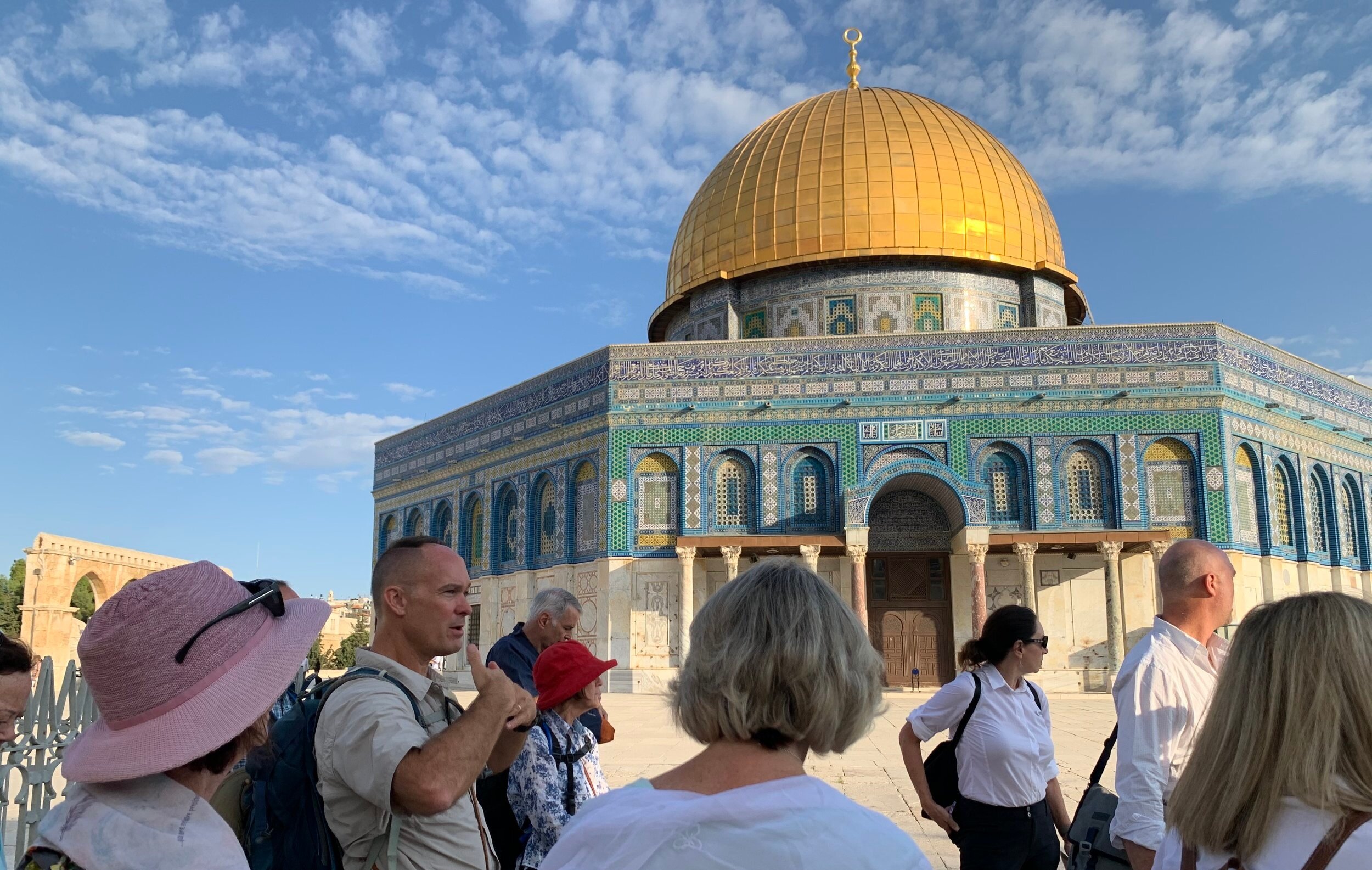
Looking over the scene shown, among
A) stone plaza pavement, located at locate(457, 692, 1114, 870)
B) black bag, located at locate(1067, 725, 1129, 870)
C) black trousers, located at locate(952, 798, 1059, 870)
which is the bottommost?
stone plaza pavement, located at locate(457, 692, 1114, 870)

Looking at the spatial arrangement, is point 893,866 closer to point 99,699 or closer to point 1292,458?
point 99,699

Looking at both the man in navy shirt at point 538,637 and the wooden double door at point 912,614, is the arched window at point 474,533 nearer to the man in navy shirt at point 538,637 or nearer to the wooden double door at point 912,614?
the wooden double door at point 912,614

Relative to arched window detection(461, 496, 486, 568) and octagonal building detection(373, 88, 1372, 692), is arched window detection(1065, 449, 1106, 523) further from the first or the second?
arched window detection(461, 496, 486, 568)

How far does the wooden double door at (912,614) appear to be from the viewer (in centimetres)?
2128

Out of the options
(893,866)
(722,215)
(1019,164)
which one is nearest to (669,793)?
(893,866)

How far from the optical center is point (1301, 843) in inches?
70.2

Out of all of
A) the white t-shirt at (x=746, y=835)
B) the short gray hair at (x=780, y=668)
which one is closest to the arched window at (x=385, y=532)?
the short gray hair at (x=780, y=668)

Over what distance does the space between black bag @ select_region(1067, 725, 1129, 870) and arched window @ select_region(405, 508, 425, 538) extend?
2583 cm

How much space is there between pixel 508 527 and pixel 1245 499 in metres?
15.2

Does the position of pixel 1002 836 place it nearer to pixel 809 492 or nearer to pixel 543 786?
pixel 543 786

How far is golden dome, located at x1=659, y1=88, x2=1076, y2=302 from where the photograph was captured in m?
24.8

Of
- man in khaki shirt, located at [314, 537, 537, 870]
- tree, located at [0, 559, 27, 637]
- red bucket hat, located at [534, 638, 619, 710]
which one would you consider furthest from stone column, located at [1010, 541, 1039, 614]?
tree, located at [0, 559, 27, 637]

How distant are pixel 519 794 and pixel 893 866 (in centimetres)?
201

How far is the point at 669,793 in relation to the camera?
1588 mm
